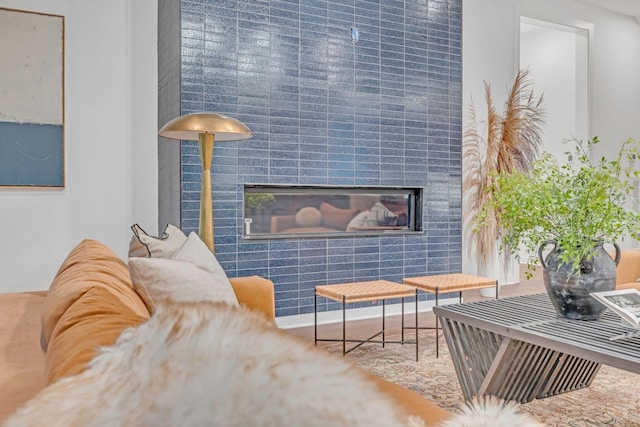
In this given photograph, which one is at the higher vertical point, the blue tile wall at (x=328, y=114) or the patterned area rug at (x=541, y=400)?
the blue tile wall at (x=328, y=114)

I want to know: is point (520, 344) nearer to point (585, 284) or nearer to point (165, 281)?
point (585, 284)

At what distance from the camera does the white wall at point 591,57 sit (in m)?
5.05

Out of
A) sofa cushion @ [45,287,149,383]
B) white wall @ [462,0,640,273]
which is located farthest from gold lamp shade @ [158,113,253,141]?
white wall @ [462,0,640,273]

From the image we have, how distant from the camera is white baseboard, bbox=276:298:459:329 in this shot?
394 cm

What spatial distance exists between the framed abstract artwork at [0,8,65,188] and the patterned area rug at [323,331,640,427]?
7.62 ft

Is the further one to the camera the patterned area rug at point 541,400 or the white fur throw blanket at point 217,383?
the patterned area rug at point 541,400

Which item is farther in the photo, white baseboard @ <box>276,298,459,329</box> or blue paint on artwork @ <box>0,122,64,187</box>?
white baseboard @ <box>276,298,459,329</box>

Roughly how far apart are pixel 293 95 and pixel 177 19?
3.20ft

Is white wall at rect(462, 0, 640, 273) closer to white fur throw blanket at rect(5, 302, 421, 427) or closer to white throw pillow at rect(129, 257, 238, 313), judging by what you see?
white throw pillow at rect(129, 257, 238, 313)

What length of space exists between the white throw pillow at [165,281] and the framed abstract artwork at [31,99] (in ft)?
7.53

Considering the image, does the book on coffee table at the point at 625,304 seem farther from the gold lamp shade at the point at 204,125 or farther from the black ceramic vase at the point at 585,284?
the gold lamp shade at the point at 204,125

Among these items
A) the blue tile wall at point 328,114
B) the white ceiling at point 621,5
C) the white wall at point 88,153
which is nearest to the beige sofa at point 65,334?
the white wall at point 88,153

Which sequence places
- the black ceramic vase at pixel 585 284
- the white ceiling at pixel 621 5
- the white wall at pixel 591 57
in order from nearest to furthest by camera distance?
the black ceramic vase at pixel 585 284 → the white wall at pixel 591 57 → the white ceiling at pixel 621 5

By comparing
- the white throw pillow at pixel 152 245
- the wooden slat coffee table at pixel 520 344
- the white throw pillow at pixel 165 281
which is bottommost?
the wooden slat coffee table at pixel 520 344
